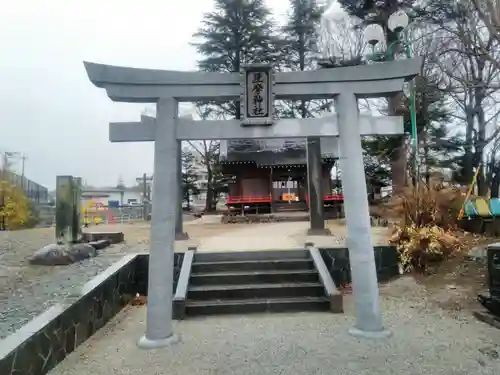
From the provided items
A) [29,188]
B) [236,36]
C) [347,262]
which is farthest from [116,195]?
[347,262]

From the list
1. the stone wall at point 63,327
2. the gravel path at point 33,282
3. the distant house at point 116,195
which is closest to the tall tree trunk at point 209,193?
the gravel path at point 33,282

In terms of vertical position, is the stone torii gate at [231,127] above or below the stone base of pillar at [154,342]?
above

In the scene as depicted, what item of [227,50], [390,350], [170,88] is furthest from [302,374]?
[227,50]

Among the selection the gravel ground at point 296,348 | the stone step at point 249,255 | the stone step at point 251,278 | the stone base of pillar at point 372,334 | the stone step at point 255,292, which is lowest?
the gravel ground at point 296,348

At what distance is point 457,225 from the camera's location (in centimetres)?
939

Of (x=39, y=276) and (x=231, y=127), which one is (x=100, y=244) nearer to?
(x=39, y=276)

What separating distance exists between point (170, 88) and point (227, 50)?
19.4 meters

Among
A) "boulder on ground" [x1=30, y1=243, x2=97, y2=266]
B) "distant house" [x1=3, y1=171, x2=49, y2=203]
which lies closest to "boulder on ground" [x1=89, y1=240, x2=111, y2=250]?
"boulder on ground" [x1=30, y1=243, x2=97, y2=266]

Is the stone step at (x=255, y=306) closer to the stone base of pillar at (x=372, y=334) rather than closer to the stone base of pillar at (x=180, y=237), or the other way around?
the stone base of pillar at (x=372, y=334)

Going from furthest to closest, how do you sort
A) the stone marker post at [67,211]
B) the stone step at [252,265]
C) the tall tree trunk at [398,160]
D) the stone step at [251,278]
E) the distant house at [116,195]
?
the distant house at [116,195] < the tall tree trunk at [398,160] < the stone marker post at [67,211] < the stone step at [252,265] < the stone step at [251,278]

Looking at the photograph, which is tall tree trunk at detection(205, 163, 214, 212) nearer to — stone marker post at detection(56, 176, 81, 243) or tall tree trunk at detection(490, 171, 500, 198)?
tall tree trunk at detection(490, 171, 500, 198)

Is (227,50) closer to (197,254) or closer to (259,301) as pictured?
(197,254)

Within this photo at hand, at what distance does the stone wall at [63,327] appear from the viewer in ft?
10.2

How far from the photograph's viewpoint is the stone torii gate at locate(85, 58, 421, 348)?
15.7ft
